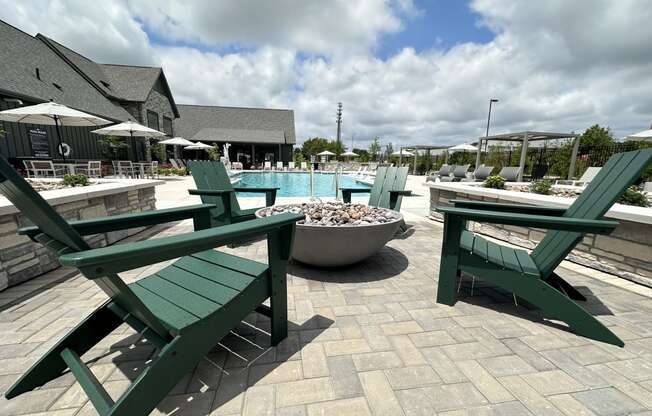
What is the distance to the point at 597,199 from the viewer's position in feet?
6.05

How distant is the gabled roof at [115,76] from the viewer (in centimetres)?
1373

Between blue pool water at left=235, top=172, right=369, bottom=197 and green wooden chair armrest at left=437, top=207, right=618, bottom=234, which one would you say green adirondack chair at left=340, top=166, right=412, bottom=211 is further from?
blue pool water at left=235, top=172, right=369, bottom=197

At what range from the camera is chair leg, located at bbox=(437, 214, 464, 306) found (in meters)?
1.98

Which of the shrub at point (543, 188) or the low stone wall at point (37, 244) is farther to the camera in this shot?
the shrub at point (543, 188)

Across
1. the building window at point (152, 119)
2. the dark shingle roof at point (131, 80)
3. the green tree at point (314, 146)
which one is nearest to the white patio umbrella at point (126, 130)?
the dark shingle roof at point (131, 80)

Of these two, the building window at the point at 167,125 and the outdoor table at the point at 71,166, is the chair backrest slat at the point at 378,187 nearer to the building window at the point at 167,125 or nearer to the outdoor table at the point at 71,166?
the outdoor table at the point at 71,166

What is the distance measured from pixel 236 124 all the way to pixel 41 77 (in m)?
16.3

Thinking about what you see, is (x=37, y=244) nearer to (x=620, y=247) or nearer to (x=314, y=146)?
(x=620, y=247)

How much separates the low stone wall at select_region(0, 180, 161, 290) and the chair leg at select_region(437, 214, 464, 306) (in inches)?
141

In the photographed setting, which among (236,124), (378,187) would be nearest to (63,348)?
(378,187)

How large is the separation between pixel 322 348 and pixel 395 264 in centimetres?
162

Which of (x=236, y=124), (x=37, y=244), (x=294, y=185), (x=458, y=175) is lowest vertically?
(x=294, y=185)

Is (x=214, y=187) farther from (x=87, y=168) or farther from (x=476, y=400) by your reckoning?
(x=87, y=168)

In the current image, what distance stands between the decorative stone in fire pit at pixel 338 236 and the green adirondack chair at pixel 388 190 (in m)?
1.01
